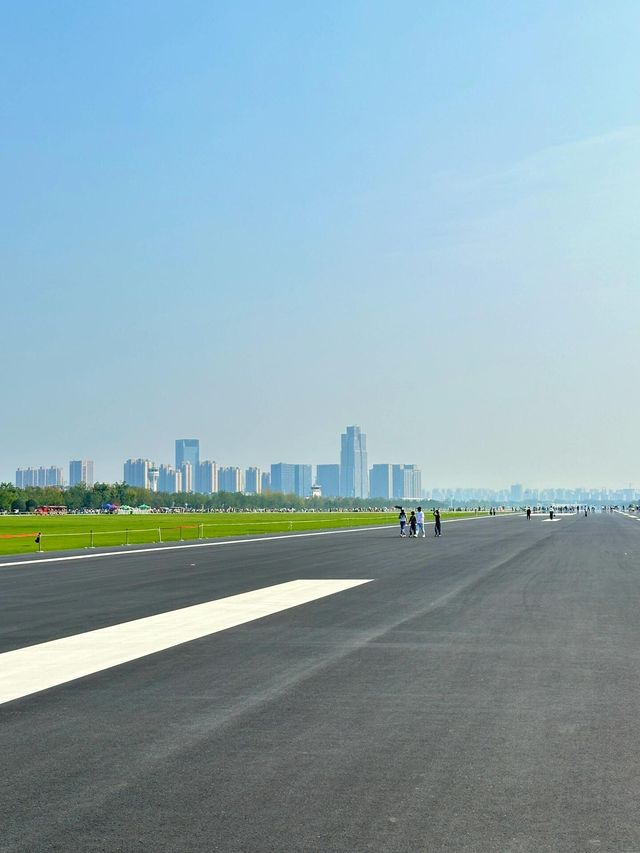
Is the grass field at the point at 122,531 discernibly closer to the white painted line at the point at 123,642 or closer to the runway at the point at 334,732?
the white painted line at the point at 123,642

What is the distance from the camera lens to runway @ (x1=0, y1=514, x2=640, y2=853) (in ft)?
17.4

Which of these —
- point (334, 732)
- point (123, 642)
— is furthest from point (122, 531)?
point (334, 732)

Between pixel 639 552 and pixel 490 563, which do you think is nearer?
pixel 490 563

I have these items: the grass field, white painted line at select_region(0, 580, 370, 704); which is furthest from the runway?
the grass field

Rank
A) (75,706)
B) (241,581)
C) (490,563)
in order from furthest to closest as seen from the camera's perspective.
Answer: (490,563) < (241,581) < (75,706)

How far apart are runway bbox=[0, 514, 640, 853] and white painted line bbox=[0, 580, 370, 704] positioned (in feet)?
0.40

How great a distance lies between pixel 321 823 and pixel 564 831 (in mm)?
1360

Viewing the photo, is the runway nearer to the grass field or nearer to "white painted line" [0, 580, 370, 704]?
"white painted line" [0, 580, 370, 704]

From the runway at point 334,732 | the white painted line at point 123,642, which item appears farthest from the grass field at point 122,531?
the runway at point 334,732

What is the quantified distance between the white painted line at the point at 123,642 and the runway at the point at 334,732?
0.12 meters

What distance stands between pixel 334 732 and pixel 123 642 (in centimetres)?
600

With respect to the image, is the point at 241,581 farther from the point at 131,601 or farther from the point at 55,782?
the point at 55,782

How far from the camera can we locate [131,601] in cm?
1841

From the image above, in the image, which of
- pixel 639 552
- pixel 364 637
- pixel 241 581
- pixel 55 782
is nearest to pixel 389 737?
pixel 55 782
